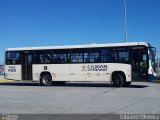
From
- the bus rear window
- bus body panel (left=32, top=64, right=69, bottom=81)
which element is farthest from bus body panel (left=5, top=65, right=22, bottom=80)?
bus body panel (left=32, top=64, right=69, bottom=81)

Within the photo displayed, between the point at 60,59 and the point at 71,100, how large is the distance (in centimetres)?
907

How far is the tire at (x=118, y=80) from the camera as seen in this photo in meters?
22.1

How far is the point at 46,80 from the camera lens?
2495 cm

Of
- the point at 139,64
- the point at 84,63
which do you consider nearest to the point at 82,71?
the point at 84,63

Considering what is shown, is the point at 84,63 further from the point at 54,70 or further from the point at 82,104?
the point at 82,104

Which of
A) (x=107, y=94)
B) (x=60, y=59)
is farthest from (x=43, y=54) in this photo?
(x=107, y=94)

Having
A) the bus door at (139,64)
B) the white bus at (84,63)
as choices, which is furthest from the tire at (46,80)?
the bus door at (139,64)

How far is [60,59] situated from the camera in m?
24.5

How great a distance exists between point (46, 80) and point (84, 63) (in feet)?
10.9

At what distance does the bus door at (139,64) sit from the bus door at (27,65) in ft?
25.7

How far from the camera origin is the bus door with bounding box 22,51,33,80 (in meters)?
25.4

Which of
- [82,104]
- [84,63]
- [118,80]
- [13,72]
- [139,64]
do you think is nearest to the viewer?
[82,104]

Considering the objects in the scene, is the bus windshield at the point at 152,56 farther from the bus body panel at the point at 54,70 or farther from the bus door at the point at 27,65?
the bus door at the point at 27,65

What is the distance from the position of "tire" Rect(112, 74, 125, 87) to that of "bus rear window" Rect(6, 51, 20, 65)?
7.61m
